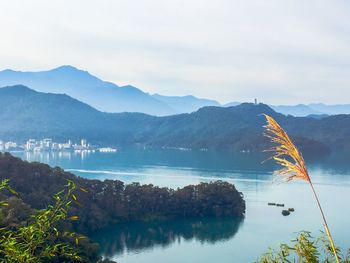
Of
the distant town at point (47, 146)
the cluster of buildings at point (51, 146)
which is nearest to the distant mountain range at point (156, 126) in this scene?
the distant town at point (47, 146)

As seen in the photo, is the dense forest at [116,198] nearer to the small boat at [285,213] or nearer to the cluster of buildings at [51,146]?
the small boat at [285,213]

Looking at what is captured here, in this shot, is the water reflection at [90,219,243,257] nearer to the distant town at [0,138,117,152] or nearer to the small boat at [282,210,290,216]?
the small boat at [282,210,290,216]

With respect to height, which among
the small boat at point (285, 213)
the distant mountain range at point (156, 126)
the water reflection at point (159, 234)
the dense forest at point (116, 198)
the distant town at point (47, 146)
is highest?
the distant mountain range at point (156, 126)

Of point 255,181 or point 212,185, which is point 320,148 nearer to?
point 255,181

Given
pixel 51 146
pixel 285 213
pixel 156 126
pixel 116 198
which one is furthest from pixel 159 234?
pixel 156 126

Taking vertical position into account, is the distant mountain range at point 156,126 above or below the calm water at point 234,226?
above

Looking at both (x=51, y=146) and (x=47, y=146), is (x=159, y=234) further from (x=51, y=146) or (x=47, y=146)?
(x=51, y=146)
